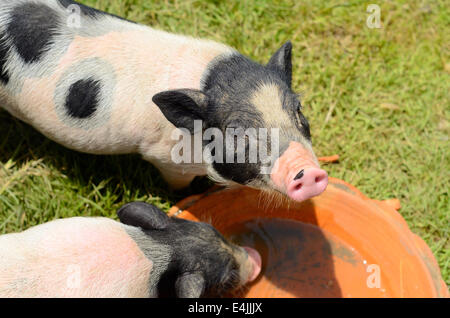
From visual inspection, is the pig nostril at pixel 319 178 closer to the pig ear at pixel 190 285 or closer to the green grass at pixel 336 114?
the pig ear at pixel 190 285

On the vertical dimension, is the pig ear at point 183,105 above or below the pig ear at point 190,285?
above

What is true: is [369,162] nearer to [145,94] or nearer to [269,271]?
[269,271]

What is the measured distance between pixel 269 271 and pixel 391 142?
1.43m

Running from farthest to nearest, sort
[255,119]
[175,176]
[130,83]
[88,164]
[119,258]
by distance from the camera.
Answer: [88,164], [175,176], [130,83], [119,258], [255,119]

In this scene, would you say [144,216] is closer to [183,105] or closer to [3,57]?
[183,105]

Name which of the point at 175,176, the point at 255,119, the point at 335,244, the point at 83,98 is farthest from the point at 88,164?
the point at 335,244

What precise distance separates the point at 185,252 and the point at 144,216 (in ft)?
1.06

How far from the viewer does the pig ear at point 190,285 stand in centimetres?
299

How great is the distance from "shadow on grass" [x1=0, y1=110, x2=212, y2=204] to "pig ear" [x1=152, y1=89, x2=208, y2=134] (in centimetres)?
112

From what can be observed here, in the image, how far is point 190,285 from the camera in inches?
118

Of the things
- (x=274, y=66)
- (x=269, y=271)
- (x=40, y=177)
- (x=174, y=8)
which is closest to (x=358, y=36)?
(x=174, y=8)

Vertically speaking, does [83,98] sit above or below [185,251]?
above

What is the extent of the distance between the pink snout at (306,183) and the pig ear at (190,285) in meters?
0.77

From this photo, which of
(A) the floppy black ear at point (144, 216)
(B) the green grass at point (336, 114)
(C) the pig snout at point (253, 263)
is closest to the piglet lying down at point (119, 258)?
(A) the floppy black ear at point (144, 216)
